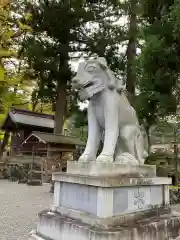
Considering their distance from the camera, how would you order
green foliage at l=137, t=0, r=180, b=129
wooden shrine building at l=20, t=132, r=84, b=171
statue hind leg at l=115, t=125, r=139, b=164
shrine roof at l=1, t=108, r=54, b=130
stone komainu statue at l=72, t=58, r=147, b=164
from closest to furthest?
stone komainu statue at l=72, t=58, r=147, b=164, statue hind leg at l=115, t=125, r=139, b=164, green foliage at l=137, t=0, r=180, b=129, wooden shrine building at l=20, t=132, r=84, b=171, shrine roof at l=1, t=108, r=54, b=130

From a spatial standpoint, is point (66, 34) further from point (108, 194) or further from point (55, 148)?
point (108, 194)

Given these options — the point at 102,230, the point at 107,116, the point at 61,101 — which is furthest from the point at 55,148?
the point at 102,230

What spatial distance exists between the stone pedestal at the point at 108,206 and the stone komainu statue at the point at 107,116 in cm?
22

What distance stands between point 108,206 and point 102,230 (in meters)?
0.26

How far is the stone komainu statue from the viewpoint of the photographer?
321cm

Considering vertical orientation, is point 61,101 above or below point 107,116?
above

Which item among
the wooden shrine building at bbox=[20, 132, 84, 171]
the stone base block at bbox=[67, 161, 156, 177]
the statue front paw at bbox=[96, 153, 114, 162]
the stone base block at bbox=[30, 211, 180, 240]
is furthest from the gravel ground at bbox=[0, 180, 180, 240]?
the wooden shrine building at bbox=[20, 132, 84, 171]

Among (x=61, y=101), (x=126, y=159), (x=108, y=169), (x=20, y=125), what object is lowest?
(x=108, y=169)

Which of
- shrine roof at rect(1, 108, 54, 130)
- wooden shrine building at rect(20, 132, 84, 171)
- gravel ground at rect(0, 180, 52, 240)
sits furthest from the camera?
shrine roof at rect(1, 108, 54, 130)

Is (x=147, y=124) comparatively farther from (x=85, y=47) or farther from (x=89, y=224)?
(x=85, y=47)

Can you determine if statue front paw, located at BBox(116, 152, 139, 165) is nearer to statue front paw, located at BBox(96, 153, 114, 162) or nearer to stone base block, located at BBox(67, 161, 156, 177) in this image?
stone base block, located at BBox(67, 161, 156, 177)

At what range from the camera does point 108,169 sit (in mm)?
2967

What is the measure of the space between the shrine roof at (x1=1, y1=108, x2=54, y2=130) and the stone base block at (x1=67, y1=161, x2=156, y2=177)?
1632 centimetres

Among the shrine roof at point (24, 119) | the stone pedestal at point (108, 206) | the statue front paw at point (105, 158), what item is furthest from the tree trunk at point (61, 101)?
the statue front paw at point (105, 158)
